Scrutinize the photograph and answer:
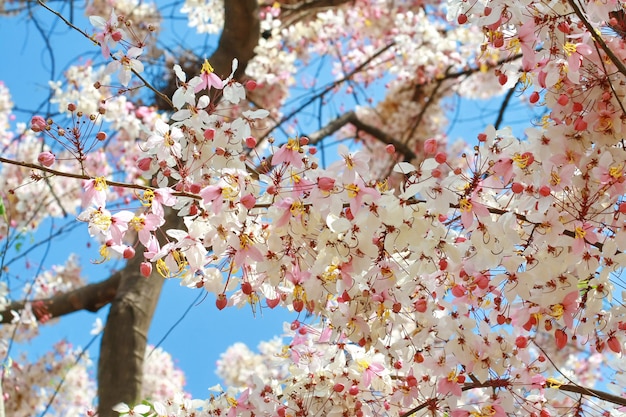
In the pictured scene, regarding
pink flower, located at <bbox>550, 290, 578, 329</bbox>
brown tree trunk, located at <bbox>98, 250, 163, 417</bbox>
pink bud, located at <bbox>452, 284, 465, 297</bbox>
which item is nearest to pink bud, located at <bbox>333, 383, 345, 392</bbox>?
pink bud, located at <bbox>452, 284, 465, 297</bbox>

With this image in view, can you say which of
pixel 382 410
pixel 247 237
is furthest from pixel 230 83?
pixel 382 410

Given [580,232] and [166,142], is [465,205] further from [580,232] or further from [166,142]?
[166,142]

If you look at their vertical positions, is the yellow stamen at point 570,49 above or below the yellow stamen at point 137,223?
above

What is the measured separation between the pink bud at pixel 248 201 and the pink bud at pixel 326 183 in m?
0.11

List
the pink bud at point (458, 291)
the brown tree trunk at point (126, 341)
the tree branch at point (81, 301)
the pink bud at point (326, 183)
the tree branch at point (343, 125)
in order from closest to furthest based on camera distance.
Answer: the pink bud at point (326, 183) < the pink bud at point (458, 291) < the brown tree trunk at point (126, 341) < the tree branch at point (81, 301) < the tree branch at point (343, 125)

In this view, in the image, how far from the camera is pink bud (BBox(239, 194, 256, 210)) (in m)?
1.03

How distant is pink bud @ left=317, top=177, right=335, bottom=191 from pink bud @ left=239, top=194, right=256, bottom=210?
0.11m

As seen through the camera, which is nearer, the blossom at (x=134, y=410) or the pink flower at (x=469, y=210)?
the pink flower at (x=469, y=210)

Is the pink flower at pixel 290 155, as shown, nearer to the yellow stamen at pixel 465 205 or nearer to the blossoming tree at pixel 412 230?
the blossoming tree at pixel 412 230

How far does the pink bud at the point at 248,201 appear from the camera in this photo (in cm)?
103

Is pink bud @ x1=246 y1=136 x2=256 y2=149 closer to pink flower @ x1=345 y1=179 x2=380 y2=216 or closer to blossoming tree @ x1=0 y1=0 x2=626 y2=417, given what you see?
blossoming tree @ x1=0 y1=0 x2=626 y2=417

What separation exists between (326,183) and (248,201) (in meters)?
0.12

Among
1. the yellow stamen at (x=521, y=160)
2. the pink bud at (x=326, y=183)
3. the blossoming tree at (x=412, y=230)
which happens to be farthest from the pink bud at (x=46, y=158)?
the yellow stamen at (x=521, y=160)

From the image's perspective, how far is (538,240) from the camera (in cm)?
116
